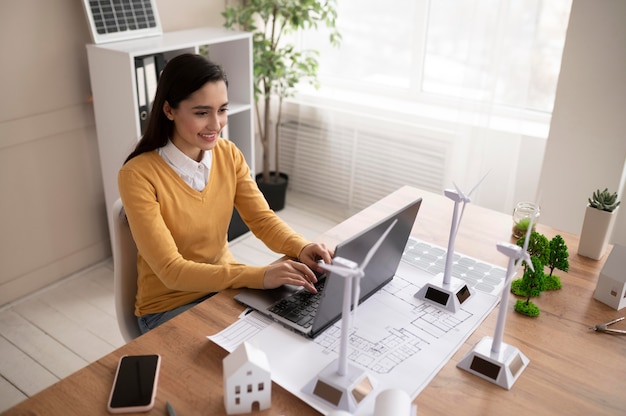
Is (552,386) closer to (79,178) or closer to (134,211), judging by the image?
(134,211)

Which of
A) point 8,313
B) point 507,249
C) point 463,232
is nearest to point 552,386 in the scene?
point 507,249

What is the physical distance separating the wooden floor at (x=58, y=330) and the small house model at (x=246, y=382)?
1.46m

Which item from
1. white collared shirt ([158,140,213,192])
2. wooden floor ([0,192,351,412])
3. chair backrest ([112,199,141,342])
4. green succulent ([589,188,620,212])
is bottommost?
wooden floor ([0,192,351,412])

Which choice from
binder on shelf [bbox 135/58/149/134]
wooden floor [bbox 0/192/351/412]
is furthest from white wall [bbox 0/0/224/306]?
binder on shelf [bbox 135/58/149/134]

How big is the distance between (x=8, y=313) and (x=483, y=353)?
2314mm

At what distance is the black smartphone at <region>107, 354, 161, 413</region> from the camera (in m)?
1.12

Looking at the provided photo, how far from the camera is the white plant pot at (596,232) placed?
1.72 meters

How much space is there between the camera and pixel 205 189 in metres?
1.71

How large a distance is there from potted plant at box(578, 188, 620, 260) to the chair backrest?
1365mm

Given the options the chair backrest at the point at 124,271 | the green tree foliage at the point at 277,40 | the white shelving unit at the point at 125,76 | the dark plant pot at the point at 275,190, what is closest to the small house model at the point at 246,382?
the chair backrest at the point at 124,271

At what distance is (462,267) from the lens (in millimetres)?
1682

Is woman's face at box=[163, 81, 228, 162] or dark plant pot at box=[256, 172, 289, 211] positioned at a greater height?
woman's face at box=[163, 81, 228, 162]

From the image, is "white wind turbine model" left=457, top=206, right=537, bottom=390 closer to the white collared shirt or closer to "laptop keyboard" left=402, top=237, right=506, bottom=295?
"laptop keyboard" left=402, top=237, right=506, bottom=295

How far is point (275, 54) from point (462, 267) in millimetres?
2062
